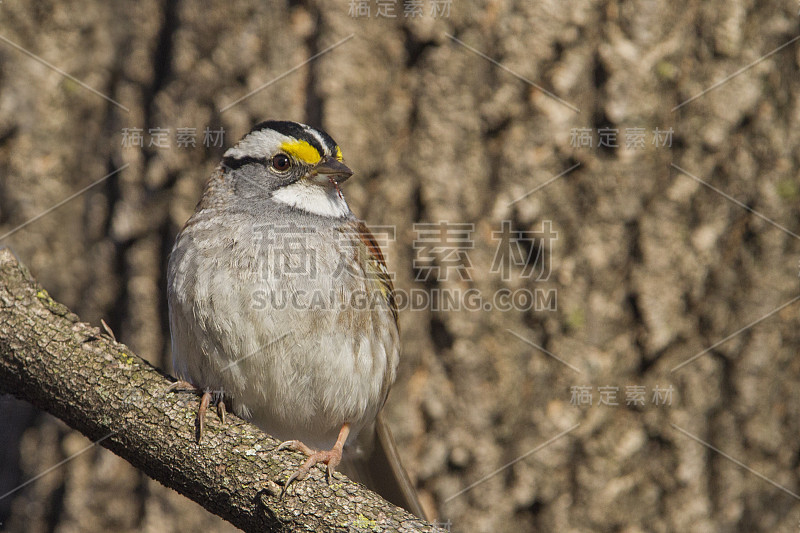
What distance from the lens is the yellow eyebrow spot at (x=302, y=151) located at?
3928 millimetres

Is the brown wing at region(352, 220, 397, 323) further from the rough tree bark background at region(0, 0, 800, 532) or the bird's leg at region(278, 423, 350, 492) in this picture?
the bird's leg at region(278, 423, 350, 492)

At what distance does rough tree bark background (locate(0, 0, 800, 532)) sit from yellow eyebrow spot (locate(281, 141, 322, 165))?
56 cm

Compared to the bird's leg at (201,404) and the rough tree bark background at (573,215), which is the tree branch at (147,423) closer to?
the bird's leg at (201,404)

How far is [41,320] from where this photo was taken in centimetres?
→ 310

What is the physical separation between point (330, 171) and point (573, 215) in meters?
1.54

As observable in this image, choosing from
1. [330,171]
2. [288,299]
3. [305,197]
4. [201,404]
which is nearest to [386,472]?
[288,299]

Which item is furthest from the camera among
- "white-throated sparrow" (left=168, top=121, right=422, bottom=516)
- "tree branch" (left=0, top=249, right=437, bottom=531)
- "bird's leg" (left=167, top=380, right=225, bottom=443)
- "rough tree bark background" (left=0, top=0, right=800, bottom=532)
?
"rough tree bark background" (left=0, top=0, right=800, bottom=532)

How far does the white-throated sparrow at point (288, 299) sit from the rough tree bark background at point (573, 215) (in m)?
0.48

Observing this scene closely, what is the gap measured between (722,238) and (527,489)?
1.92 m

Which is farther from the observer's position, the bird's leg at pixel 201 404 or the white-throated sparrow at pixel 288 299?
the white-throated sparrow at pixel 288 299

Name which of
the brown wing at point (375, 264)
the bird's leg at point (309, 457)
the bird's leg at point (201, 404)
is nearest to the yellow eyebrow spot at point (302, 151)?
the brown wing at point (375, 264)

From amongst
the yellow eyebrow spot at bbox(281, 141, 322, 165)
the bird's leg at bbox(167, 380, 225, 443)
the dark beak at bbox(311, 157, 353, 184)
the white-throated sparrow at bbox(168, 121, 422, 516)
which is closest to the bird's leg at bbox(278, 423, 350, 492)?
the white-throated sparrow at bbox(168, 121, 422, 516)

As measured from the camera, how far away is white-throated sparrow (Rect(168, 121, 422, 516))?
3.65 metres

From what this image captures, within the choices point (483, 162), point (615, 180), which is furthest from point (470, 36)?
point (615, 180)
